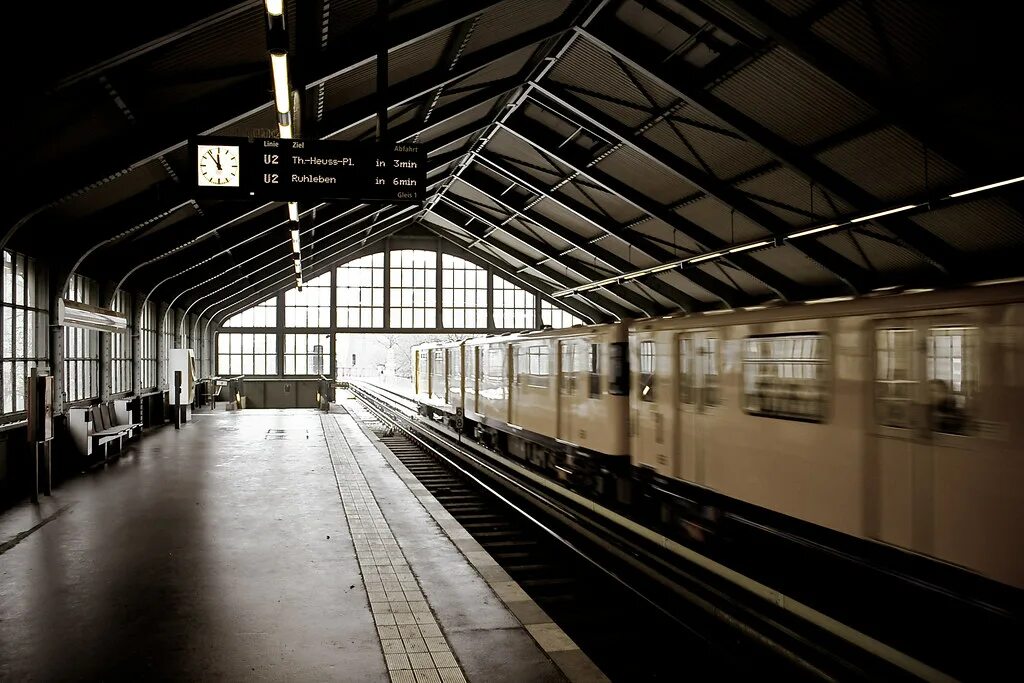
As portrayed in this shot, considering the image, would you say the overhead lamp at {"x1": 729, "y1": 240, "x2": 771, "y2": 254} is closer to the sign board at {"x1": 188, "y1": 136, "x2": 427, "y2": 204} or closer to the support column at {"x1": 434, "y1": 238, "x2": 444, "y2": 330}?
the sign board at {"x1": 188, "y1": 136, "x2": 427, "y2": 204}

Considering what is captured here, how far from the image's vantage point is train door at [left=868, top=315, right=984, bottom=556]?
5.39m

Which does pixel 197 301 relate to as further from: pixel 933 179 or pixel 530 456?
pixel 933 179

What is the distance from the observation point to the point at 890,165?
647 inches

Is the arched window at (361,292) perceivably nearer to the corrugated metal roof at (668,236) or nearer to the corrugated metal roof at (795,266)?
the corrugated metal roof at (668,236)

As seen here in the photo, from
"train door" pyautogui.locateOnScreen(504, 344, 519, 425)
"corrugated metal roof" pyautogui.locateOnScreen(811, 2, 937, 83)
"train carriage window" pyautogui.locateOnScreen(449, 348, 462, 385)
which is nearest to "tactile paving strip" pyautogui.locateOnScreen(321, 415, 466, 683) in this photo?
"train door" pyautogui.locateOnScreen(504, 344, 519, 425)

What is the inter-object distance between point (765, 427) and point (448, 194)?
93.2 ft

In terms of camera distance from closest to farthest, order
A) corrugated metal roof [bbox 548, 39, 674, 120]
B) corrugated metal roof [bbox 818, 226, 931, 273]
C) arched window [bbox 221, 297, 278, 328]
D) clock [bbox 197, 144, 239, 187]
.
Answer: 1. clock [bbox 197, 144, 239, 187]
2. corrugated metal roof [bbox 548, 39, 674, 120]
3. corrugated metal roof [bbox 818, 226, 931, 273]
4. arched window [bbox 221, 297, 278, 328]

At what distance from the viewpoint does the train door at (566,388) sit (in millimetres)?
12219

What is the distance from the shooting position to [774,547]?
7562 mm

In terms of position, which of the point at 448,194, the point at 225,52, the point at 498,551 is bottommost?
the point at 498,551

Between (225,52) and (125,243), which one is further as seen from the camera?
(125,243)

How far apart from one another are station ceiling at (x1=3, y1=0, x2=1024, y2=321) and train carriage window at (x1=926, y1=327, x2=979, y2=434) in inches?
32.5

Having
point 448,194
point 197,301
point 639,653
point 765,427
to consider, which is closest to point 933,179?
point 765,427

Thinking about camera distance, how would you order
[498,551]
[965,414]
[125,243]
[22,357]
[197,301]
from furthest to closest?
[197,301] → [125,243] → [22,357] → [498,551] → [965,414]
